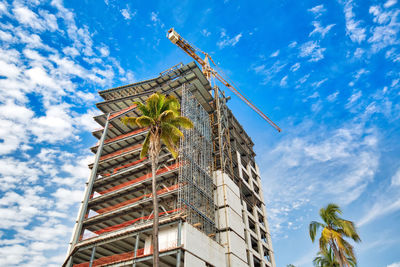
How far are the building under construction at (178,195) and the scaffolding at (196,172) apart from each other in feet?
0.44

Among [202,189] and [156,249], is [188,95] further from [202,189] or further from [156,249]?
[156,249]

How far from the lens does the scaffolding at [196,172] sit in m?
34.3

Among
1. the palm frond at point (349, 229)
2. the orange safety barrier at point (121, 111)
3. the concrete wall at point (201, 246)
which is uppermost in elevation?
the orange safety barrier at point (121, 111)

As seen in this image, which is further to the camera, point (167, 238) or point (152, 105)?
point (167, 238)

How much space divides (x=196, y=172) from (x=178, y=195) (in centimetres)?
590

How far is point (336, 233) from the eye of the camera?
22.5 m

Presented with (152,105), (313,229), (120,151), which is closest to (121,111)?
(120,151)

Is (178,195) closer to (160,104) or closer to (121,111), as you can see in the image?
(160,104)

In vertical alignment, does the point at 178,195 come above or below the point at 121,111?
below

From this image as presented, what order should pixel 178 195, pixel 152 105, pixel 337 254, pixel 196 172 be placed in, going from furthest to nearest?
pixel 196 172 < pixel 178 195 < pixel 152 105 < pixel 337 254

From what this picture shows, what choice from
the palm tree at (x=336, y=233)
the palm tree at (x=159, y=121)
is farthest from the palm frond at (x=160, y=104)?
the palm tree at (x=336, y=233)

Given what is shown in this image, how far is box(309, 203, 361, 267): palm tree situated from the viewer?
21.8m

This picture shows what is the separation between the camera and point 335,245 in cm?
2230

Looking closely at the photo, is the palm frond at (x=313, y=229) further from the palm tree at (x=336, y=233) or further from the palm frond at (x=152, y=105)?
the palm frond at (x=152, y=105)
